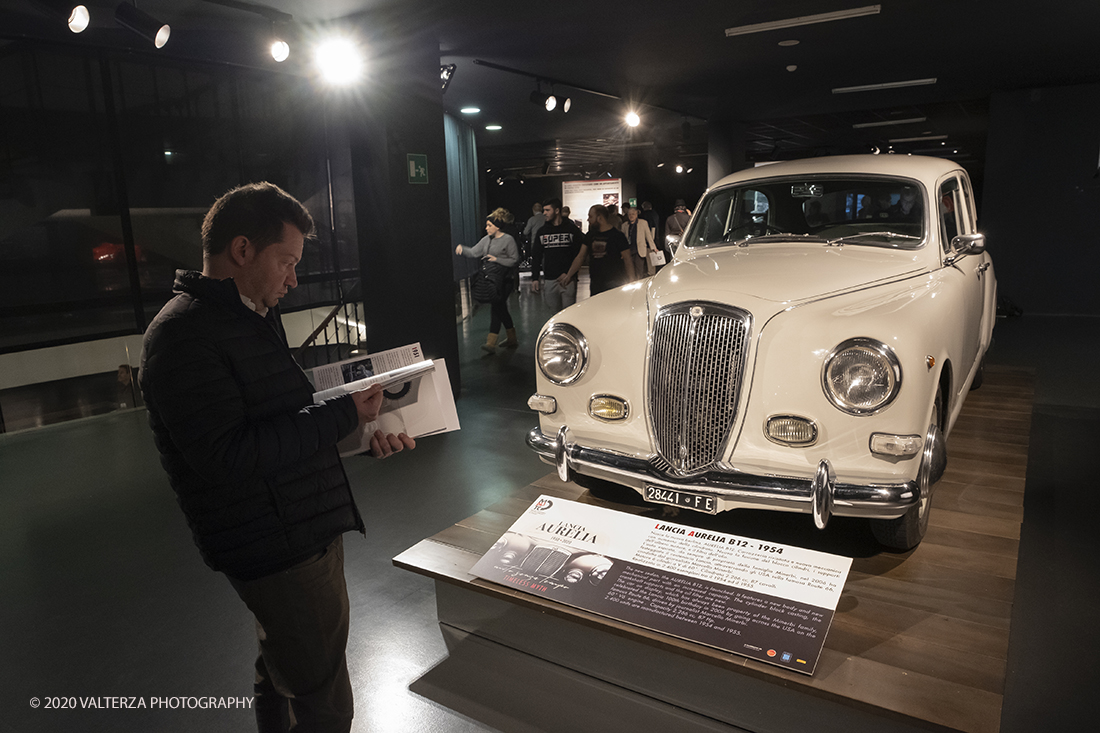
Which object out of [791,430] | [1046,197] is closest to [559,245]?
[791,430]

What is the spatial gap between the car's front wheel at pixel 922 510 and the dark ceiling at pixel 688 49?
4.41 meters

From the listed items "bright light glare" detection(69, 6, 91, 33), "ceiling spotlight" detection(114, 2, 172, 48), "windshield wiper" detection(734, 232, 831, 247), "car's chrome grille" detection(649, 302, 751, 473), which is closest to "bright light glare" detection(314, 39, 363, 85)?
"ceiling spotlight" detection(114, 2, 172, 48)

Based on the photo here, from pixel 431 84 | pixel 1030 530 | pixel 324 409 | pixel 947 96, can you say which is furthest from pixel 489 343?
pixel 947 96

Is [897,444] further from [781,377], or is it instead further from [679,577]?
[679,577]

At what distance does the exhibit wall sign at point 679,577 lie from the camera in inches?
83.4

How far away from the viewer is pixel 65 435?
18.3 feet

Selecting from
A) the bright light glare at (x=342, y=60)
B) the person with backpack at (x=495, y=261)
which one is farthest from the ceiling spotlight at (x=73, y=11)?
the person with backpack at (x=495, y=261)

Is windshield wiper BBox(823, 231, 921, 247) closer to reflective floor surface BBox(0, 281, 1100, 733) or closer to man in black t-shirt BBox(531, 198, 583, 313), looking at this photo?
reflective floor surface BBox(0, 281, 1100, 733)

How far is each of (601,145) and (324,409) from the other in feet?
52.9

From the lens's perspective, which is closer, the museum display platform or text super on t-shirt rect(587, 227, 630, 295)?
the museum display platform

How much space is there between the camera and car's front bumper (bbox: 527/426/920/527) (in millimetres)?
2369

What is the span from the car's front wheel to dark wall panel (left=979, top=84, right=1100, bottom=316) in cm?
931

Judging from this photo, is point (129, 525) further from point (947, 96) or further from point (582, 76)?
point (947, 96)

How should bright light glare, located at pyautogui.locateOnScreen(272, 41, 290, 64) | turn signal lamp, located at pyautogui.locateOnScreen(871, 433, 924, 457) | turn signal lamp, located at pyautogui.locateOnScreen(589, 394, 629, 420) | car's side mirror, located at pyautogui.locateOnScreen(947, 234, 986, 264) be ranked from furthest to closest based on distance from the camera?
bright light glare, located at pyautogui.locateOnScreen(272, 41, 290, 64)
car's side mirror, located at pyautogui.locateOnScreen(947, 234, 986, 264)
turn signal lamp, located at pyautogui.locateOnScreen(589, 394, 629, 420)
turn signal lamp, located at pyautogui.locateOnScreen(871, 433, 924, 457)
